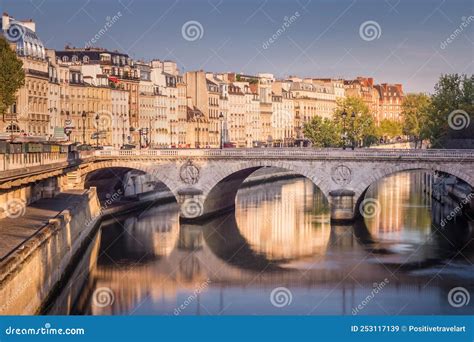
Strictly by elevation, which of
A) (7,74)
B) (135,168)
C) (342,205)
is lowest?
(342,205)

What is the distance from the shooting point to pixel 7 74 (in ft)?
195

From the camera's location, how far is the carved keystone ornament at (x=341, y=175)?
2378 inches

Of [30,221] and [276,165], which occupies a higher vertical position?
[276,165]

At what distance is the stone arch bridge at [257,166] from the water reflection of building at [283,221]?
6.27 feet

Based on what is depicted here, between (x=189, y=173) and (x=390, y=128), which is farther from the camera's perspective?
(x=390, y=128)

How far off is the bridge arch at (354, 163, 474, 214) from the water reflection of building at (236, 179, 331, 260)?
90.9 inches

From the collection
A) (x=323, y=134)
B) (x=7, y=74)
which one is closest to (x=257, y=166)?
(x=7, y=74)

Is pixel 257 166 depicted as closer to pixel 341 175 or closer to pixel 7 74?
pixel 341 175

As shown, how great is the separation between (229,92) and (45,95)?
38.2 m

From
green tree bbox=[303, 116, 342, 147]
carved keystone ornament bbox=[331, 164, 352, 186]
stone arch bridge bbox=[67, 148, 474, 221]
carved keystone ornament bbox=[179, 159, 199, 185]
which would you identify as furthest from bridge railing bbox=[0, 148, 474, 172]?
green tree bbox=[303, 116, 342, 147]

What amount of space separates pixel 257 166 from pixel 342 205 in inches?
231

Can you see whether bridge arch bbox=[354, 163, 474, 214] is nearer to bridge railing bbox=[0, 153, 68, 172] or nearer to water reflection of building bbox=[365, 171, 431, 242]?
water reflection of building bbox=[365, 171, 431, 242]

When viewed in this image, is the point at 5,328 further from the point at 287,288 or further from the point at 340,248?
the point at 340,248

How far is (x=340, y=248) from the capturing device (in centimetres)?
4962
